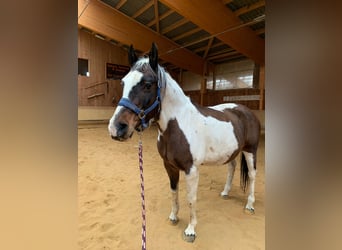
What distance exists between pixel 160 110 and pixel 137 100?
207 mm

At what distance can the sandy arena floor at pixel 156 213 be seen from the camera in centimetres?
125

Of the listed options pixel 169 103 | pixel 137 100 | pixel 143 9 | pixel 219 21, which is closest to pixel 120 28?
pixel 143 9

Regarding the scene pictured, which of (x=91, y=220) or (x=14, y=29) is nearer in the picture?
(x=14, y=29)

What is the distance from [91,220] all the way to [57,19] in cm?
154

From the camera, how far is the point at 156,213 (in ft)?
5.30

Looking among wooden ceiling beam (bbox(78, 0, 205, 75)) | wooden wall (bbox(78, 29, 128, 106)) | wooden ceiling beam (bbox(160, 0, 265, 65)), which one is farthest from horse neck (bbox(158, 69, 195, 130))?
wooden wall (bbox(78, 29, 128, 106))

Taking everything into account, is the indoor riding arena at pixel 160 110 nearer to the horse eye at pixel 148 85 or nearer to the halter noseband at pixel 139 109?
the halter noseband at pixel 139 109

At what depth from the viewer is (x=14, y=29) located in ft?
0.73

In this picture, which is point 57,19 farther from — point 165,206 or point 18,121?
point 165,206

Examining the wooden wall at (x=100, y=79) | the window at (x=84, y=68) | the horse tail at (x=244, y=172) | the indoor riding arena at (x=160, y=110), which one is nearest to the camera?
the indoor riding arena at (x=160, y=110)

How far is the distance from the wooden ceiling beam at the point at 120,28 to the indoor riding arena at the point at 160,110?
2cm

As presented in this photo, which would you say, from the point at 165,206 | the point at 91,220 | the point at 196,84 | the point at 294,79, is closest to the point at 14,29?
the point at 294,79

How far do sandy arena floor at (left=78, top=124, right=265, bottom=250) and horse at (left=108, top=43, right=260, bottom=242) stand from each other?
0.12 metres

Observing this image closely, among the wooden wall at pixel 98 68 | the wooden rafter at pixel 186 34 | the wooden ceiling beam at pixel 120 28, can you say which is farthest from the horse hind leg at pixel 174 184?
the wooden wall at pixel 98 68
